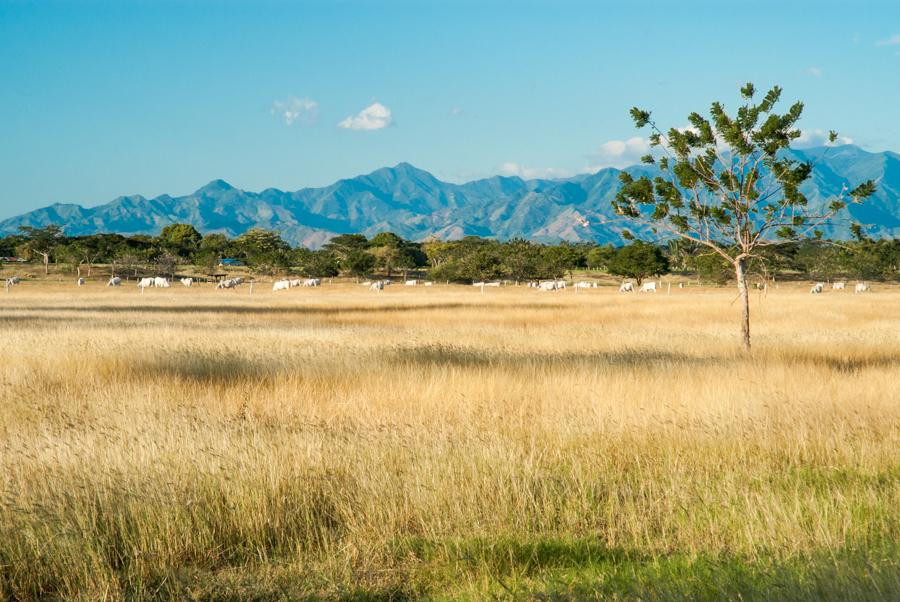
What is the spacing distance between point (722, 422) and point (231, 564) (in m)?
6.36

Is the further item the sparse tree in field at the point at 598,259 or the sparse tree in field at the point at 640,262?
the sparse tree in field at the point at 598,259

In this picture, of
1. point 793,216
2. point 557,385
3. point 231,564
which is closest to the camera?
point 231,564

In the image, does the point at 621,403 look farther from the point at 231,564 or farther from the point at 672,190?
the point at 672,190

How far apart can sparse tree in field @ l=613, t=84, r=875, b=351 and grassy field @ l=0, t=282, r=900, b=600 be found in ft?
15.6

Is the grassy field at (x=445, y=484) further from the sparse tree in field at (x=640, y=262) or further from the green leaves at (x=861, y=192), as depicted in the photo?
the sparse tree in field at (x=640, y=262)

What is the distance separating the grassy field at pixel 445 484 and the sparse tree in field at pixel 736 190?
4.75 metres

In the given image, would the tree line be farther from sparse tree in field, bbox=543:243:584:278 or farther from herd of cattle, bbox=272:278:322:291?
herd of cattle, bbox=272:278:322:291

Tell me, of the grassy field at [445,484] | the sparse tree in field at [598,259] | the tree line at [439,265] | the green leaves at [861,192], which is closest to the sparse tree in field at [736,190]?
the green leaves at [861,192]

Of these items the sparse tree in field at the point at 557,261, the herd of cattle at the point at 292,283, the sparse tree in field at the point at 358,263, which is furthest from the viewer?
the sparse tree in field at the point at 358,263

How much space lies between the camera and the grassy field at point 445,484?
5.30m

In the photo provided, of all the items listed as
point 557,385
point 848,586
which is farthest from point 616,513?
point 557,385

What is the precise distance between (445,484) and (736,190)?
47.0 ft

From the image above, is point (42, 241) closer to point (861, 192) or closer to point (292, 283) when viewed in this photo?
point (292, 283)

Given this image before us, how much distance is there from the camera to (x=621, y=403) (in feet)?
36.7
